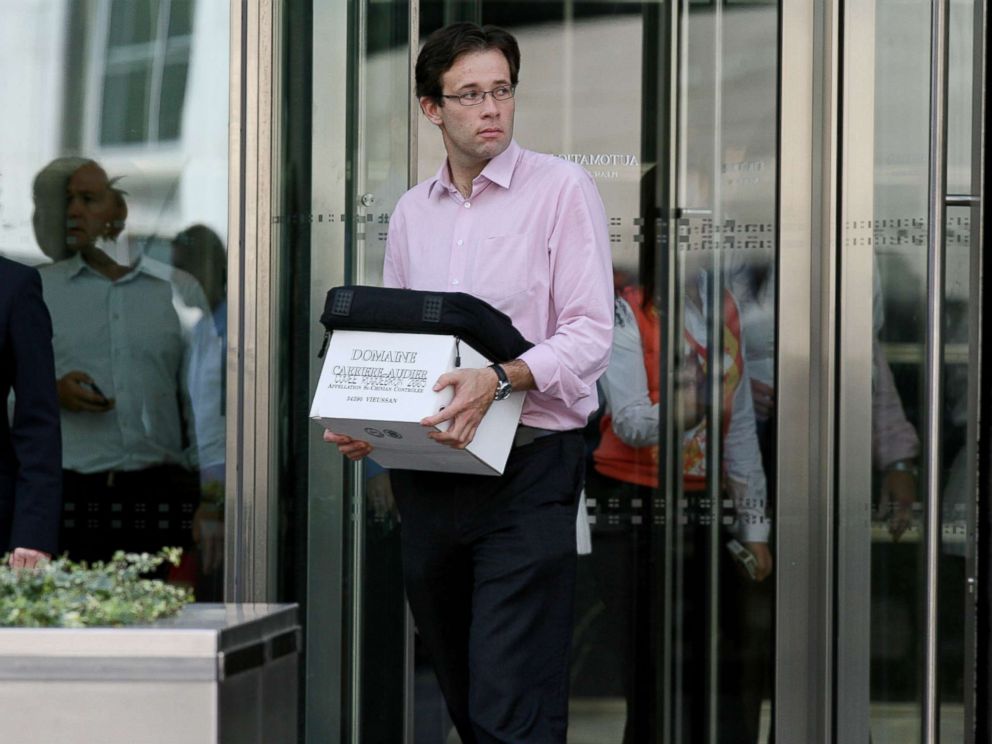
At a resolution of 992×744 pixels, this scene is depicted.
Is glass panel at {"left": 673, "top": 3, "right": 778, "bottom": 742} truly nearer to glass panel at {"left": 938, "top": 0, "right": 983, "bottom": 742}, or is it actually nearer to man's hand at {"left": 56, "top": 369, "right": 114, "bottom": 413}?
glass panel at {"left": 938, "top": 0, "right": 983, "bottom": 742}

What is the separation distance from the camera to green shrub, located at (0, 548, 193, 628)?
2.80m


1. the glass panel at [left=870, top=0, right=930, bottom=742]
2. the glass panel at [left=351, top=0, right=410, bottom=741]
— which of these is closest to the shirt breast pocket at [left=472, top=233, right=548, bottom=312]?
the glass panel at [left=351, top=0, right=410, bottom=741]

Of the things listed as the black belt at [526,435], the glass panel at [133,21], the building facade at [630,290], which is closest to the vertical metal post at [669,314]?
the building facade at [630,290]

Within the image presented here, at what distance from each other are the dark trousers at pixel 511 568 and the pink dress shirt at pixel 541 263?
0.15m

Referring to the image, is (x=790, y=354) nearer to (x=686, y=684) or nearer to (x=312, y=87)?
(x=686, y=684)

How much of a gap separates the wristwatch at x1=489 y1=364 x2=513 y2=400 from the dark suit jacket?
102 centimetres

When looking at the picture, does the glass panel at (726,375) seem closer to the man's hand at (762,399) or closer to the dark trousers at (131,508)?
the man's hand at (762,399)

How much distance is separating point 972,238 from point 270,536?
257 cm

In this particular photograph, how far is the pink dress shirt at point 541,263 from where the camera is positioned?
3859 millimetres

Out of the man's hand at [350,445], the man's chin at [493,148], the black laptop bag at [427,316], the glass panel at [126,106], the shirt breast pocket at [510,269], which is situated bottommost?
the man's hand at [350,445]

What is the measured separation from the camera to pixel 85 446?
5.71 m

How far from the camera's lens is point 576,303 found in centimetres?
387

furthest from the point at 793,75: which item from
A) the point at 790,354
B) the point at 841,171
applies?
the point at 790,354

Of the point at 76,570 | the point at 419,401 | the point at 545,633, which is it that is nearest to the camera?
the point at 76,570
